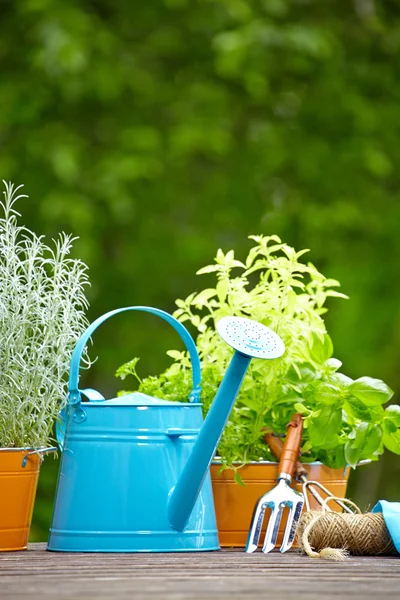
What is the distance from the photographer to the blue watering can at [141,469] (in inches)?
60.3

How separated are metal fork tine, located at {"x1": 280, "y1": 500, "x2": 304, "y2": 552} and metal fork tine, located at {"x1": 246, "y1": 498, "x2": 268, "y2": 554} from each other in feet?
0.14

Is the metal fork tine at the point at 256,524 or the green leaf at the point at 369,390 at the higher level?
the green leaf at the point at 369,390

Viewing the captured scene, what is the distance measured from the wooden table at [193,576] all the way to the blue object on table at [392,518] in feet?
0.16

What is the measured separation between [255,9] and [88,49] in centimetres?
87

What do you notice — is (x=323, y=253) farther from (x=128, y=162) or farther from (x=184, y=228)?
(x=128, y=162)

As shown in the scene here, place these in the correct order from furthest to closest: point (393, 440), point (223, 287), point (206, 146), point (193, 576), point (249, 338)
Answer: point (206, 146)
point (223, 287)
point (393, 440)
point (249, 338)
point (193, 576)

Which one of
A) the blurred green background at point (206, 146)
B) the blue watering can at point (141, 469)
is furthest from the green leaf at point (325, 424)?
the blurred green background at point (206, 146)

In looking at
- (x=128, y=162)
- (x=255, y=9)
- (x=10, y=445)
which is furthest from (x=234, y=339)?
(x=255, y=9)

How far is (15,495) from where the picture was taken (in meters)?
1.60

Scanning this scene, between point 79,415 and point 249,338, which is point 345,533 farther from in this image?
point 79,415

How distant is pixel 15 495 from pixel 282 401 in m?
0.51

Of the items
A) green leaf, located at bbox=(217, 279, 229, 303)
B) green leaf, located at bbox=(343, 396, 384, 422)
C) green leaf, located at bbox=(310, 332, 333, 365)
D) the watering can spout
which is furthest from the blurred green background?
Result: the watering can spout

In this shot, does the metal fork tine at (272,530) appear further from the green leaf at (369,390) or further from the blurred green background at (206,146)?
the blurred green background at (206,146)

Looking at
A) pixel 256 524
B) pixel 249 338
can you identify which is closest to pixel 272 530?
pixel 256 524
